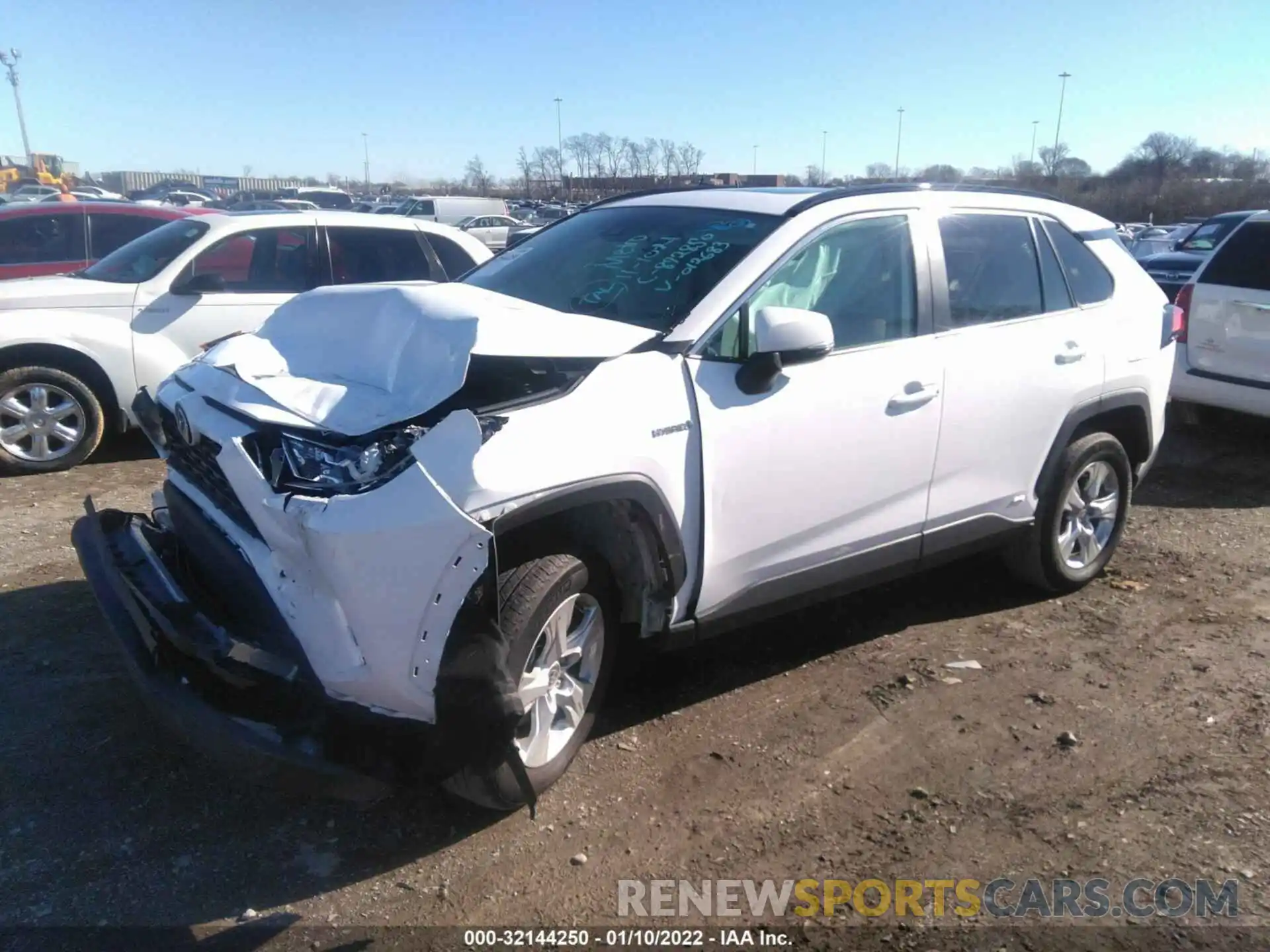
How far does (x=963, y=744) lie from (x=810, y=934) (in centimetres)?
125

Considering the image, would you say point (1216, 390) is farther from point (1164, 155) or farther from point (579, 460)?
point (1164, 155)

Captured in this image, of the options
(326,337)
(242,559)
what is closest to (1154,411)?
(326,337)

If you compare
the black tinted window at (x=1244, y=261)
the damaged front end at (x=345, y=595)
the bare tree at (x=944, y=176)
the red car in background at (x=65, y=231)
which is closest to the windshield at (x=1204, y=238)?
the bare tree at (x=944, y=176)

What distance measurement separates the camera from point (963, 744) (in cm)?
378

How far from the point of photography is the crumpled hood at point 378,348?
2.98 m

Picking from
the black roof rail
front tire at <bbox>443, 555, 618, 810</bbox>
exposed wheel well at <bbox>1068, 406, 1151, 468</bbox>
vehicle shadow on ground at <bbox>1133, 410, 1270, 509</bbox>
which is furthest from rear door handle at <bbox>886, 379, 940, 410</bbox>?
vehicle shadow on ground at <bbox>1133, 410, 1270, 509</bbox>

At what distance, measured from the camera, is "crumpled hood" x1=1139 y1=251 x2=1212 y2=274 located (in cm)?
1234

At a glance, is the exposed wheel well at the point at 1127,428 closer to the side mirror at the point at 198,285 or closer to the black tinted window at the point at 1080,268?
the black tinted window at the point at 1080,268

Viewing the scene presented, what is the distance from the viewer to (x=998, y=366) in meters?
4.36

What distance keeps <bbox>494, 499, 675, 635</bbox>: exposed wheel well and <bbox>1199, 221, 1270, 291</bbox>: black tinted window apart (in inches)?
252

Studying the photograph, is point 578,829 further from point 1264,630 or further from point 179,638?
point 1264,630

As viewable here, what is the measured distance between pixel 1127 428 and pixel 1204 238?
12.5 m

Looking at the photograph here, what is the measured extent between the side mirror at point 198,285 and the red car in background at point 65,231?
73.4 inches

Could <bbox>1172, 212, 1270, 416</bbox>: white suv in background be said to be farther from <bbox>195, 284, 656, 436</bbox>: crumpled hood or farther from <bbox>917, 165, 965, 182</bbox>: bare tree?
<bbox>195, 284, 656, 436</bbox>: crumpled hood
